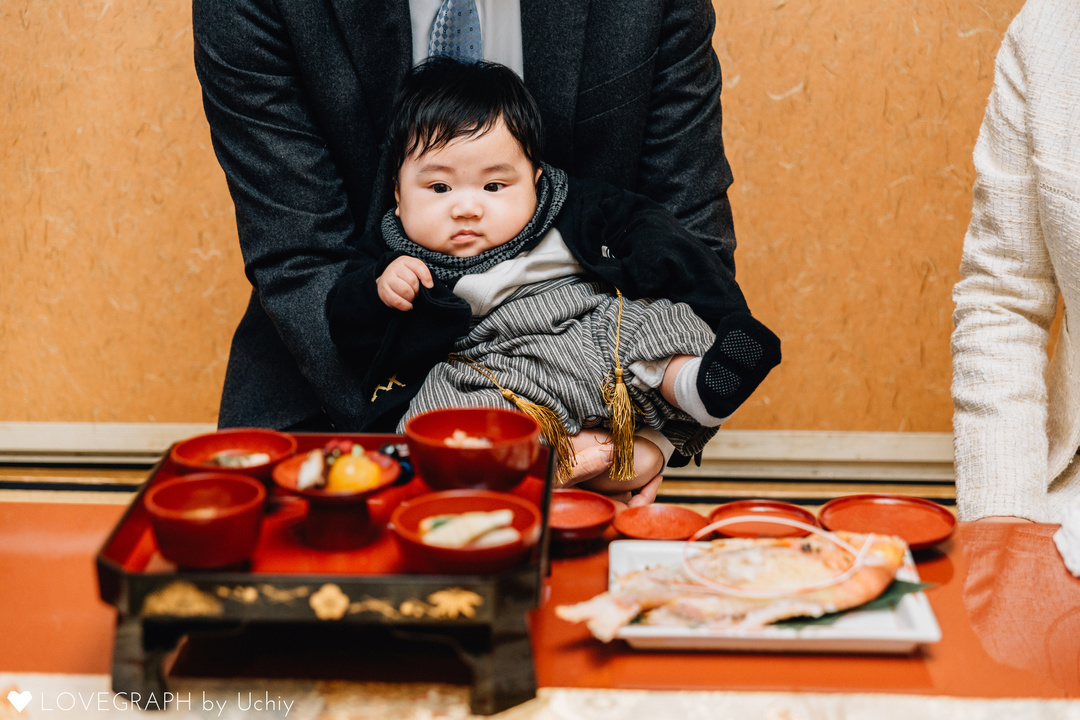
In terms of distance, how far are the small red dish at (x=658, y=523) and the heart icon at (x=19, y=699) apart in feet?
1.69

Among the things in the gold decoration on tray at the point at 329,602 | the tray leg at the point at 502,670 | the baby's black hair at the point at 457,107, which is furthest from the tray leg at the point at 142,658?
the baby's black hair at the point at 457,107

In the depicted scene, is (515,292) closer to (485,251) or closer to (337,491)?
(485,251)

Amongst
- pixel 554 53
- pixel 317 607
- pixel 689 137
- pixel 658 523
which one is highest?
pixel 554 53

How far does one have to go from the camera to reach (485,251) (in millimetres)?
1365

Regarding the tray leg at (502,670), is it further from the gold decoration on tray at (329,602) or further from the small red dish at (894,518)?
the small red dish at (894,518)

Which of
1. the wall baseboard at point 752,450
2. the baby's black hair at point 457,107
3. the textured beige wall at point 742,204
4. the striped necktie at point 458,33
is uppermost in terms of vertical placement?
the striped necktie at point 458,33

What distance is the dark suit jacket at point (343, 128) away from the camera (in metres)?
1.36

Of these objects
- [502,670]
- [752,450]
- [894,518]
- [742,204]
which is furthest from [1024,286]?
[752,450]

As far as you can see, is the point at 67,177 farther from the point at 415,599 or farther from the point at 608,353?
the point at 415,599

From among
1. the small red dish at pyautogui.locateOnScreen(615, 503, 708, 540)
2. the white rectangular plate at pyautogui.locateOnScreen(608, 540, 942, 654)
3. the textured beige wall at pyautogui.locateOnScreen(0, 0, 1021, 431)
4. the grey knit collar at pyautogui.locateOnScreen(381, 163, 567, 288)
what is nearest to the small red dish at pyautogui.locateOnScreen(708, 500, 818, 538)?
the small red dish at pyautogui.locateOnScreen(615, 503, 708, 540)

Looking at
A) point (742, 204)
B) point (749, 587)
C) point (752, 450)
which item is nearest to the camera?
point (749, 587)

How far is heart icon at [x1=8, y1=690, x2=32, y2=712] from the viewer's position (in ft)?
2.13

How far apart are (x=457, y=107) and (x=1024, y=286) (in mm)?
839

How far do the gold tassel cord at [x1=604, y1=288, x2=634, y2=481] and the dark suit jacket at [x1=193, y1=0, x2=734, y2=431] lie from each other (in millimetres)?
380
